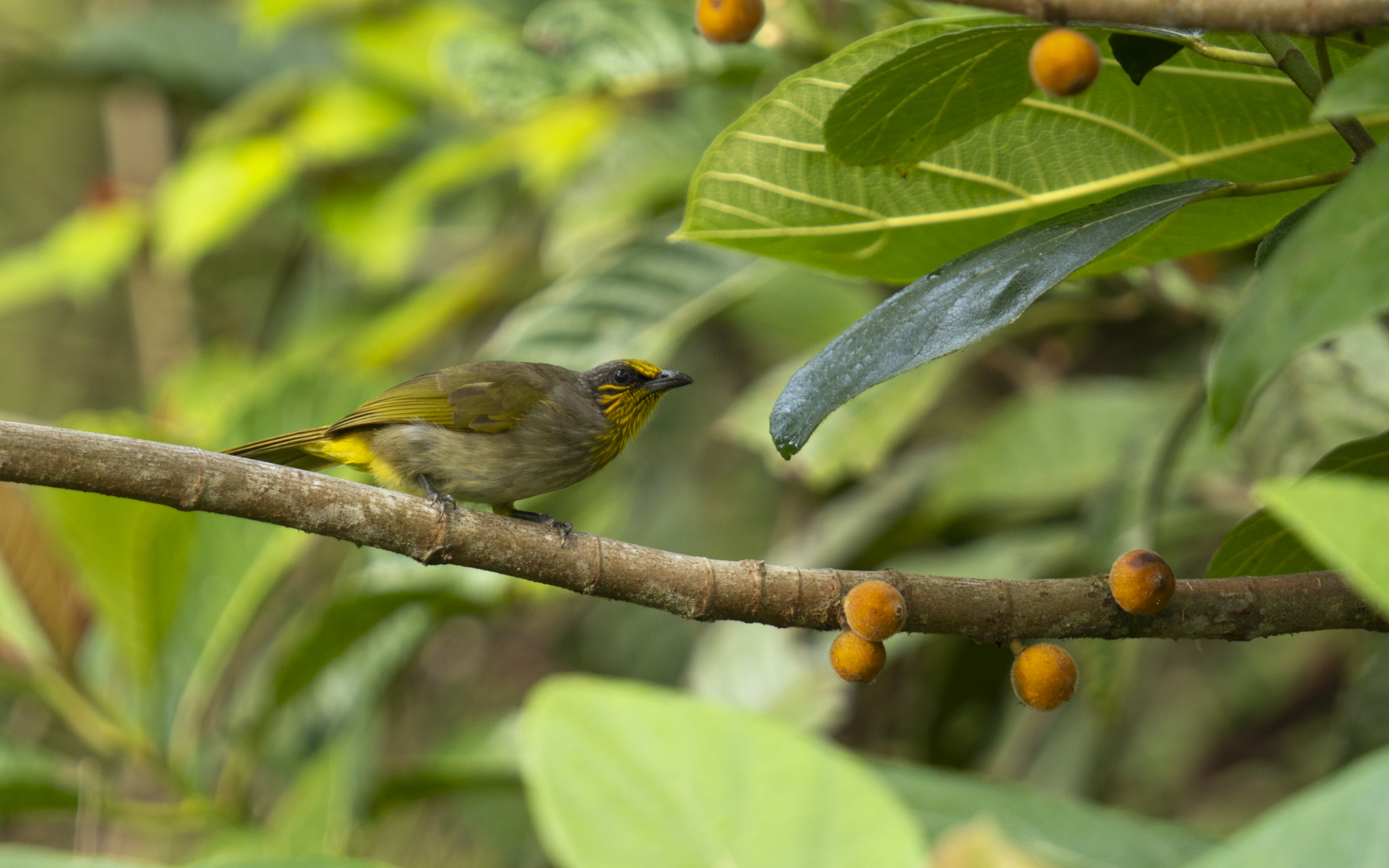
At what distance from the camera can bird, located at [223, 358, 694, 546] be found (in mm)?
2529

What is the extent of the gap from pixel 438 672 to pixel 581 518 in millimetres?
A: 1991

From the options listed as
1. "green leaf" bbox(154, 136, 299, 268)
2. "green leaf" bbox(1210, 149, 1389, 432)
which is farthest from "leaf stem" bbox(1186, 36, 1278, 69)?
"green leaf" bbox(154, 136, 299, 268)

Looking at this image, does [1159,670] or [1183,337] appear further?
[1159,670]

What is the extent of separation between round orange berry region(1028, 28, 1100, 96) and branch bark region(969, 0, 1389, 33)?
0.02m

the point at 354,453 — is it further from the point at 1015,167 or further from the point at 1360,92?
the point at 1360,92

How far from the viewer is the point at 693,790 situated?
3.36 feet

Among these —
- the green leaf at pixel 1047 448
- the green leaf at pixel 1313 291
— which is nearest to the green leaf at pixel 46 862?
the green leaf at pixel 1313 291

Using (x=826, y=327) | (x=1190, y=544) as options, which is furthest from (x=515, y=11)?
(x=1190, y=544)

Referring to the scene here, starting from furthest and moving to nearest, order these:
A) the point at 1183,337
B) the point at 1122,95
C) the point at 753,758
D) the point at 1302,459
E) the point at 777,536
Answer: the point at 777,536 → the point at 1183,337 → the point at 1302,459 → the point at 1122,95 → the point at 753,758

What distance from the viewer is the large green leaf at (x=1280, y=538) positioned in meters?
1.46

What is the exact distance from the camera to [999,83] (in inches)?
52.0

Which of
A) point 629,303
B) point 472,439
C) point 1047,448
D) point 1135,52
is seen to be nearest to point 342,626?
point 472,439

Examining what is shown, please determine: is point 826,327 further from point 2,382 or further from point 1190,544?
point 2,382

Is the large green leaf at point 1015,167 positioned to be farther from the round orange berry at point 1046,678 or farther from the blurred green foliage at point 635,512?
the round orange berry at point 1046,678
